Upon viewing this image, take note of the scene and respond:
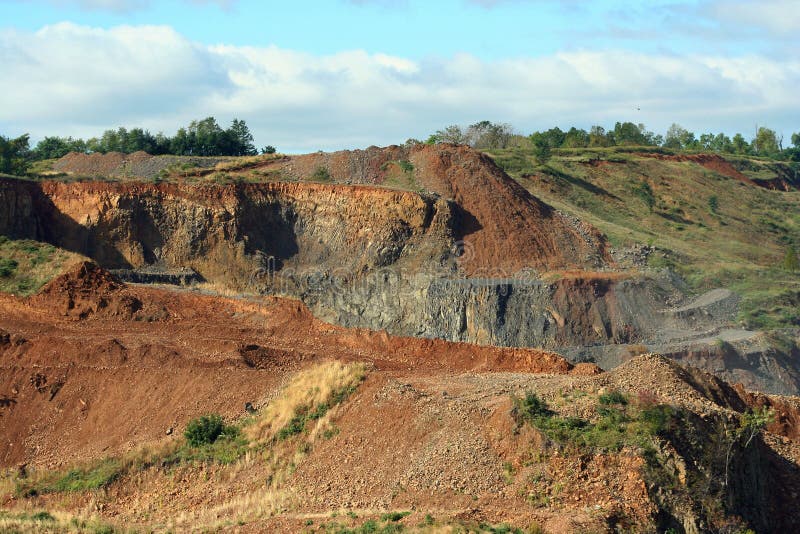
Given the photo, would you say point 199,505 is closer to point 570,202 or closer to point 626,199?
point 570,202

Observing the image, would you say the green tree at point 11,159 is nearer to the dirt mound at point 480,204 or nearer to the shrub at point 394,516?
the dirt mound at point 480,204

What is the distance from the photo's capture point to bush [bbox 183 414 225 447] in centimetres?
2663

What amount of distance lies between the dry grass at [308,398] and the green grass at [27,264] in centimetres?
1471

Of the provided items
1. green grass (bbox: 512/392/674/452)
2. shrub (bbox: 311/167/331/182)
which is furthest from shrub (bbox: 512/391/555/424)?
shrub (bbox: 311/167/331/182)

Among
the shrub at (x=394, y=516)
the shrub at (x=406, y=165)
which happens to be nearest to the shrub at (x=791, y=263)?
the shrub at (x=406, y=165)

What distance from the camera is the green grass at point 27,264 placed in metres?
38.3

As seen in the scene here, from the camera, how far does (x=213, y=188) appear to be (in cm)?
4853

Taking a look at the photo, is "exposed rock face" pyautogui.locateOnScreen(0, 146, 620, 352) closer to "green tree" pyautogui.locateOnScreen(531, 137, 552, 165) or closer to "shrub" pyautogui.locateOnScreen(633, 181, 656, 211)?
"shrub" pyautogui.locateOnScreen(633, 181, 656, 211)

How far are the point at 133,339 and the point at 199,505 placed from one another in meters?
10.3

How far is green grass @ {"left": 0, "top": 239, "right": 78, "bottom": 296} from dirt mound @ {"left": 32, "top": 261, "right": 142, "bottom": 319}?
3.55ft

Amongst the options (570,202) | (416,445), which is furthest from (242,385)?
(570,202)

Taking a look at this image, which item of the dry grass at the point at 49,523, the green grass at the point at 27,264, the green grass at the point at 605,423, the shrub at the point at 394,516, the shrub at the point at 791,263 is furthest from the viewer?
the shrub at the point at 791,263

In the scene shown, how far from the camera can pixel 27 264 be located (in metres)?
39.9

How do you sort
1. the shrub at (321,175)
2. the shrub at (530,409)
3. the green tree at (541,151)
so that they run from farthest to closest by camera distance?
the green tree at (541,151) < the shrub at (321,175) < the shrub at (530,409)
